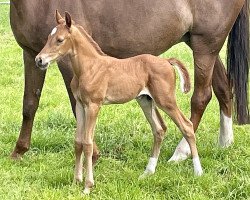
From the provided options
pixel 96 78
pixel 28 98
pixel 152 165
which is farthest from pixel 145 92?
pixel 28 98

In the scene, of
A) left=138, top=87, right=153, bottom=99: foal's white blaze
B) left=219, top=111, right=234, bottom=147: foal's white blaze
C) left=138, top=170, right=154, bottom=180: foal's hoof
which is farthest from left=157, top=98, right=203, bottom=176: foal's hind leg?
left=219, top=111, right=234, bottom=147: foal's white blaze

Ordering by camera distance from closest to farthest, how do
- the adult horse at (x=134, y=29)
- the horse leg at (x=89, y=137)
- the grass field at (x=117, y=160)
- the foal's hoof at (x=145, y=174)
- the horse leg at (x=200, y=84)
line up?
the horse leg at (x=89, y=137)
the grass field at (x=117, y=160)
the foal's hoof at (x=145, y=174)
the adult horse at (x=134, y=29)
the horse leg at (x=200, y=84)

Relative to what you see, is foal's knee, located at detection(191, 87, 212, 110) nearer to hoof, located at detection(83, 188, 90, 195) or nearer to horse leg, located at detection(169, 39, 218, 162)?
horse leg, located at detection(169, 39, 218, 162)

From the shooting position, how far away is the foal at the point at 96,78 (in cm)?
367

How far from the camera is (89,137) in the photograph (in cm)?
385

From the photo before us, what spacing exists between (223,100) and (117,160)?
1279 millimetres

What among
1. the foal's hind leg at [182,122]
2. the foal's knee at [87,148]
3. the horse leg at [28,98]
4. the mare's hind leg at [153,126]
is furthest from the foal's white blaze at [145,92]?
the horse leg at [28,98]

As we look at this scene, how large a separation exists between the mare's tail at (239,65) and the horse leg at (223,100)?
67 millimetres

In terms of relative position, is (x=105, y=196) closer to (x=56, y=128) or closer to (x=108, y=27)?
(x=108, y=27)

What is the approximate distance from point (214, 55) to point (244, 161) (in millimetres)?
1002

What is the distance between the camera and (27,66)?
4688 mm

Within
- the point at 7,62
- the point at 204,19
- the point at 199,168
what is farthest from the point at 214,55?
the point at 7,62

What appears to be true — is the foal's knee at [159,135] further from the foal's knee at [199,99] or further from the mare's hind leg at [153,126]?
the foal's knee at [199,99]

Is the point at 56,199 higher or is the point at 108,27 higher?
the point at 108,27
